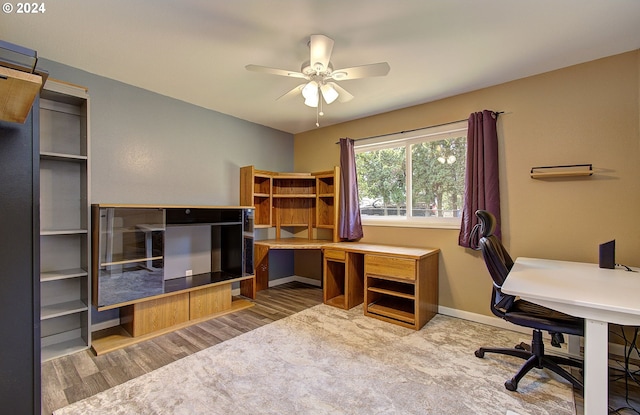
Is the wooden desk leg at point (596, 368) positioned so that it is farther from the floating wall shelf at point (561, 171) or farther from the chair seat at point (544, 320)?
the floating wall shelf at point (561, 171)

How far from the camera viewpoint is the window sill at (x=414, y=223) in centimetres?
328

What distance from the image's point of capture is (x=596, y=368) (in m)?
1.38

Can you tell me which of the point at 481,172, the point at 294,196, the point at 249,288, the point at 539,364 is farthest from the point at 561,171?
the point at 249,288

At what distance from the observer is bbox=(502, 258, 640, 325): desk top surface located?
1322mm

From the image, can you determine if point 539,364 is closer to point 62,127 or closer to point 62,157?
point 62,157

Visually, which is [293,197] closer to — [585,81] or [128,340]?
[128,340]

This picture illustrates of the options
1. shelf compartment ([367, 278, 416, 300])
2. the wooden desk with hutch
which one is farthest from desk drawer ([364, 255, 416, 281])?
shelf compartment ([367, 278, 416, 300])

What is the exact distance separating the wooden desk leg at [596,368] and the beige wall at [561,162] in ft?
4.95

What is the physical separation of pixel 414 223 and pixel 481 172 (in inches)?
38.7

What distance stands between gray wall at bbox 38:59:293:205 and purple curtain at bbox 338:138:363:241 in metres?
1.42

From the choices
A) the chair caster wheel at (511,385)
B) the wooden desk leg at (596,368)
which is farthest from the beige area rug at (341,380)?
the wooden desk leg at (596,368)

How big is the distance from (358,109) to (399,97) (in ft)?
1.94

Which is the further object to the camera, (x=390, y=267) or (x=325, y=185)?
(x=325, y=185)

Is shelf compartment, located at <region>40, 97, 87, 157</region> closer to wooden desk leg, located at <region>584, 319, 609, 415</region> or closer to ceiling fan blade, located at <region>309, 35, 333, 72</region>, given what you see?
ceiling fan blade, located at <region>309, 35, 333, 72</region>
